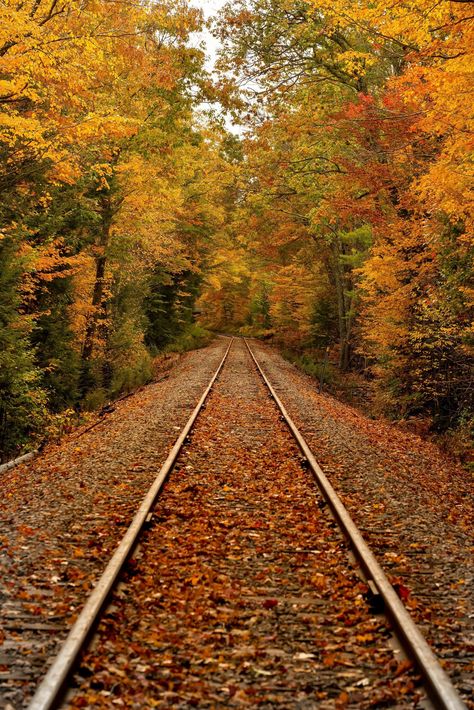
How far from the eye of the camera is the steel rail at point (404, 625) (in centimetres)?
304

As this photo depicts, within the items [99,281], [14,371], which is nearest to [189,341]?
[99,281]

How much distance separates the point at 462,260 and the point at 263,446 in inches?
244

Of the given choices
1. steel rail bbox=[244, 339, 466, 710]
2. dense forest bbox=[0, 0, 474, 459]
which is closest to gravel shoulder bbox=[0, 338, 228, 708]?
steel rail bbox=[244, 339, 466, 710]

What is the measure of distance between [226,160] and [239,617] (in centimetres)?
2303

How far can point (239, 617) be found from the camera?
4.09 m

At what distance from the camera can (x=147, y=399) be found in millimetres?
14977

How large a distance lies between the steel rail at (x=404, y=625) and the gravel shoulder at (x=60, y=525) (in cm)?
215

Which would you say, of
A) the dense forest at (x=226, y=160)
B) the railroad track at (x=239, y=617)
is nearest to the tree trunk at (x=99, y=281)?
the dense forest at (x=226, y=160)

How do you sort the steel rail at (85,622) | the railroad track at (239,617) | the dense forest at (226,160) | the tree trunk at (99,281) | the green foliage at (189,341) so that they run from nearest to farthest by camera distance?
the steel rail at (85,622) → the railroad track at (239,617) → the dense forest at (226,160) → the tree trunk at (99,281) → the green foliage at (189,341)

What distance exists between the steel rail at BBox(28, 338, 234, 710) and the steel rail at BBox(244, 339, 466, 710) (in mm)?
1941

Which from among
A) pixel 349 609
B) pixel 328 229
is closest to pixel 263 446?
pixel 349 609

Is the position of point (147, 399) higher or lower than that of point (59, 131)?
lower

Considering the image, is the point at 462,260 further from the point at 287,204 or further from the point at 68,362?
the point at 287,204

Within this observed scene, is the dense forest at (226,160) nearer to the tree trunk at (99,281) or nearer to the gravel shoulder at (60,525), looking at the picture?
the tree trunk at (99,281)
